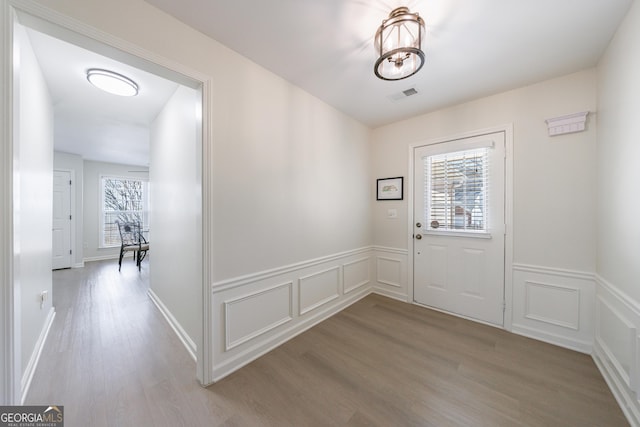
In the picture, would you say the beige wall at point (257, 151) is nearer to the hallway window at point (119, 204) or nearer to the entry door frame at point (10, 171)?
the entry door frame at point (10, 171)

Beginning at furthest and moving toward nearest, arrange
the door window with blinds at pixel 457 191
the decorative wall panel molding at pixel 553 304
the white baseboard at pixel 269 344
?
1. the door window with blinds at pixel 457 191
2. the decorative wall panel molding at pixel 553 304
3. the white baseboard at pixel 269 344

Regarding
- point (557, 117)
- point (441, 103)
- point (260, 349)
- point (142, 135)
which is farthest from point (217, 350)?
point (142, 135)

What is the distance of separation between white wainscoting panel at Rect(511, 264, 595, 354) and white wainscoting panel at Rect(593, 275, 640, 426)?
9 centimetres

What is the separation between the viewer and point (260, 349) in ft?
6.62

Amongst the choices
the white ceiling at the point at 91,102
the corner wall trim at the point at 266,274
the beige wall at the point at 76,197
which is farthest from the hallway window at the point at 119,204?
the corner wall trim at the point at 266,274

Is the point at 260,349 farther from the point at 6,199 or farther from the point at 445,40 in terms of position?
the point at 445,40

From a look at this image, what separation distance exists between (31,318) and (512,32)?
426 cm

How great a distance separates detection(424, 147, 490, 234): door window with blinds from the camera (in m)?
2.58

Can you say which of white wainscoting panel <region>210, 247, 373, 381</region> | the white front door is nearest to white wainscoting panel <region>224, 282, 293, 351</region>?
white wainscoting panel <region>210, 247, 373, 381</region>

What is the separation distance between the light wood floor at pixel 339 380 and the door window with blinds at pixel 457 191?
1154 millimetres

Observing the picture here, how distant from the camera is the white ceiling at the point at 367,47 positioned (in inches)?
56.6

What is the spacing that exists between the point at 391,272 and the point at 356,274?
530 mm

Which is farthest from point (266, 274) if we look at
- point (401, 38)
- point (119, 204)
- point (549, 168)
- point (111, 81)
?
point (119, 204)
